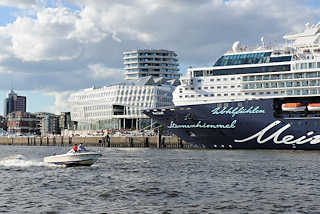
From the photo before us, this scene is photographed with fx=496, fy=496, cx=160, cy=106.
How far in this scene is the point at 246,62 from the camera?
2692 inches

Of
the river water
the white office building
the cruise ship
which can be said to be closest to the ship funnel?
the cruise ship

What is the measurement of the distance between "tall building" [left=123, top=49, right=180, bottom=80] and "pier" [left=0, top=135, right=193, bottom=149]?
60.9 m

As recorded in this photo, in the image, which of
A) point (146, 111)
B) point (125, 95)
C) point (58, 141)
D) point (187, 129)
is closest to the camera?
point (187, 129)

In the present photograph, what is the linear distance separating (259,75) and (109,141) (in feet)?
178

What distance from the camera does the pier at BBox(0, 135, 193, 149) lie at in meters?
94.9

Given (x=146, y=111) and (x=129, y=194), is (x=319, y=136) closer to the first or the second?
(x=146, y=111)

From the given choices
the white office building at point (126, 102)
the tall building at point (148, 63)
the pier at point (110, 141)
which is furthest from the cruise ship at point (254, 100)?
the tall building at point (148, 63)

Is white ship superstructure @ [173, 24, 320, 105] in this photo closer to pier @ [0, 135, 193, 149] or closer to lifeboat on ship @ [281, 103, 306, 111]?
lifeboat on ship @ [281, 103, 306, 111]

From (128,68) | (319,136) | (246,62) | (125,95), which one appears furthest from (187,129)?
(128,68)

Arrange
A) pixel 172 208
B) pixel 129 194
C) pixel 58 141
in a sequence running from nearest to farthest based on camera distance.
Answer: pixel 172 208 → pixel 129 194 → pixel 58 141

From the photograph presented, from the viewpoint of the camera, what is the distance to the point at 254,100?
61.9 metres

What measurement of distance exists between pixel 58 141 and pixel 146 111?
222 ft

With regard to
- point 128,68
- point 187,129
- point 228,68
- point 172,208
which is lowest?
point 172,208

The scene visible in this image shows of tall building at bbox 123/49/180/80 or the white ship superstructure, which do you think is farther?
tall building at bbox 123/49/180/80
